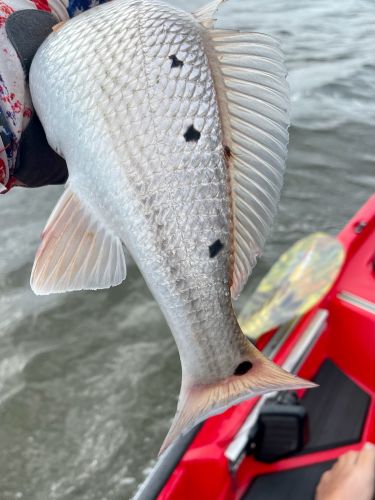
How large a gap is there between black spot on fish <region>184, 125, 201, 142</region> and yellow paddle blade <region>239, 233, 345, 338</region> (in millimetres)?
2934

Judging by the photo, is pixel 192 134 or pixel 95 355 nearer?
pixel 192 134

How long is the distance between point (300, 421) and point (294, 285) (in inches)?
67.9

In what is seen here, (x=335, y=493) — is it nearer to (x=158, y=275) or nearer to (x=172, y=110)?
(x=158, y=275)

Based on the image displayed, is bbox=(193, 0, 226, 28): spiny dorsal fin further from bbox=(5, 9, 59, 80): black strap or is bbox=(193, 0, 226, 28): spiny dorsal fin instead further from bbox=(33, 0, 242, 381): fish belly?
bbox=(5, 9, 59, 80): black strap

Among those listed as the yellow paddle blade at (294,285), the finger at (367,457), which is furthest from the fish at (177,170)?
the yellow paddle blade at (294,285)

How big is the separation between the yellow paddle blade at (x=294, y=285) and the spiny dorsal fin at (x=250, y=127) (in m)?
2.78

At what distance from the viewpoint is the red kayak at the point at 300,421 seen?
9.42 feet

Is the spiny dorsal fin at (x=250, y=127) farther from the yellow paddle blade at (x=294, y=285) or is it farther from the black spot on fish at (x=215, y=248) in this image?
the yellow paddle blade at (x=294, y=285)

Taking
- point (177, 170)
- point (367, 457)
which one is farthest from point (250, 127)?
point (367, 457)

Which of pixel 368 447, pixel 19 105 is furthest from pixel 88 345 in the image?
pixel 19 105

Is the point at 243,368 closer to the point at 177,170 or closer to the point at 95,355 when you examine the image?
the point at 177,170

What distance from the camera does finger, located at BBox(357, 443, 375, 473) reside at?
2.88 meters

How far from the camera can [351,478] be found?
2.75 metres

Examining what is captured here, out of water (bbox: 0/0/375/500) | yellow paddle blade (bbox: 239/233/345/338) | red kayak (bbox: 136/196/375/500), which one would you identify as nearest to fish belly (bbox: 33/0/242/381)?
red kayak (bbox: 136/196/375/500)
